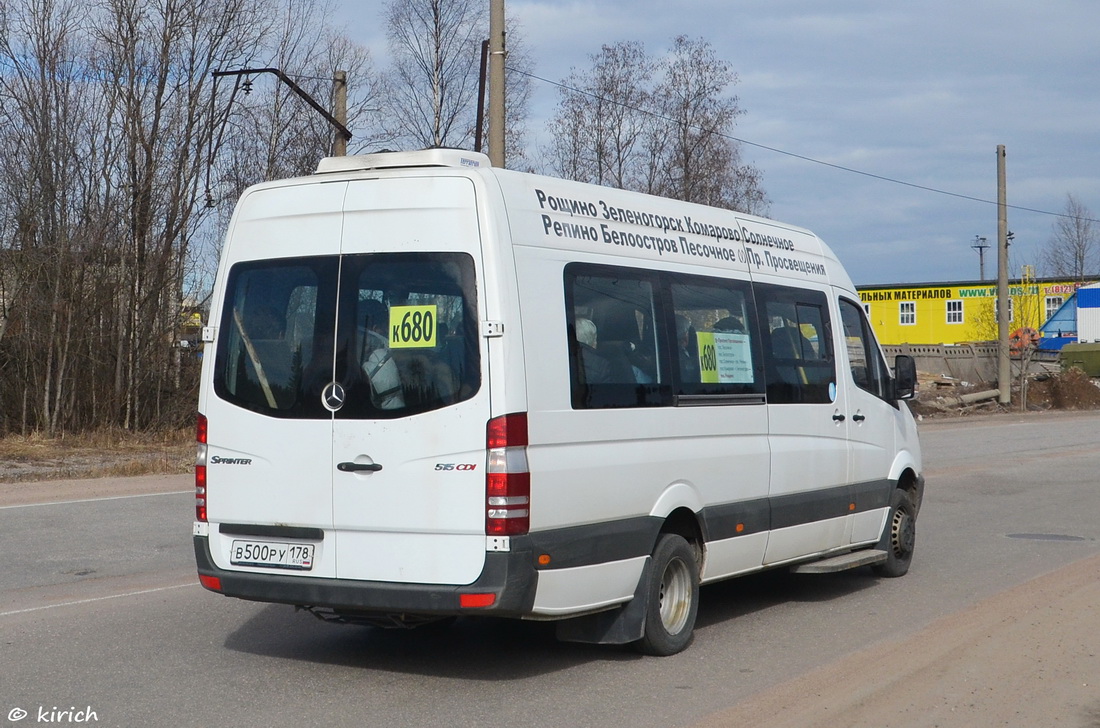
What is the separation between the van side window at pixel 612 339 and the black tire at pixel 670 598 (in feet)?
2.79

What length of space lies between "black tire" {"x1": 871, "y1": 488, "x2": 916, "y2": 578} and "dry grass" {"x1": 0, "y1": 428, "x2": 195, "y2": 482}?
38.8 ft

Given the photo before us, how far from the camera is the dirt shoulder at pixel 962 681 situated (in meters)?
5.67

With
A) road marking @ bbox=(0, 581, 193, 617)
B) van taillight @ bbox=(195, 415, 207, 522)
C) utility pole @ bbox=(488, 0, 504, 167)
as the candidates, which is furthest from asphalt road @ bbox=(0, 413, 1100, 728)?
utility pole @ bbox=(488, 0, 504, 167)

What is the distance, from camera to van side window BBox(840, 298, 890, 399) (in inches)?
367

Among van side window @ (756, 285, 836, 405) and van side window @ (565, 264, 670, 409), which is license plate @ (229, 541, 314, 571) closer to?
van side window @ (565, 264, 670, 409)

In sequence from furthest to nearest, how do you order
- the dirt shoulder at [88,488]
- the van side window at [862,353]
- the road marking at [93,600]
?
the dirt shoulder at [88,488], the van side window at [862,353], the road marking at [93,600]

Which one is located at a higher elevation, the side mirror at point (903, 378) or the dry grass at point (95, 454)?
the side mirror at point (903, 378)

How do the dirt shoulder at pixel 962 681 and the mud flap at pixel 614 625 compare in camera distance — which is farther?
the mud flap at pixel 614 625

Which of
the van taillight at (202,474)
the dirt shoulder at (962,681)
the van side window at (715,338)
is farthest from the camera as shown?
the van side window at (715,338)

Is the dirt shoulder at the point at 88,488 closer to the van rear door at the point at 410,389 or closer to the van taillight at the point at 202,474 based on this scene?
the van taillight at the point at 202,474

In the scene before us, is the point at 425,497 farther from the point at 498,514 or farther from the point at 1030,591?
the point at 1030,591

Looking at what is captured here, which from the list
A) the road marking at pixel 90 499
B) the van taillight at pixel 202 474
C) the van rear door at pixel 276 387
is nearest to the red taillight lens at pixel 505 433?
the van rear door at pixel 276 387

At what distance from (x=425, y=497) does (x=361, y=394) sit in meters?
0.64

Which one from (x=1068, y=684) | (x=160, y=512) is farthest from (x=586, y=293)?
(x=160, y=512)
